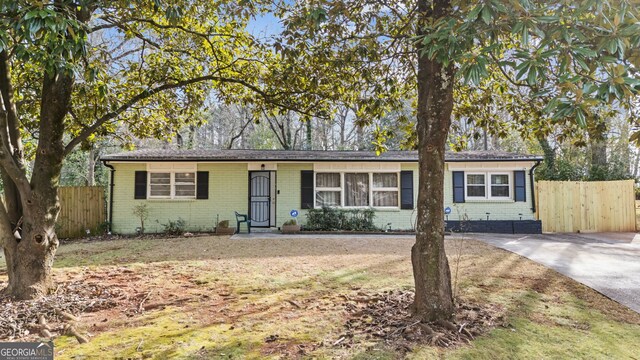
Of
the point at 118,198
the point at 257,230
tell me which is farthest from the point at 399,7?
the point at 118,198

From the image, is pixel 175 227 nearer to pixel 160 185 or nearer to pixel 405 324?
pixel 160 185

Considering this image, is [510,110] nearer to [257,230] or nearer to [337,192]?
[337,192]

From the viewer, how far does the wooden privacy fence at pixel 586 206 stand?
13.1 meters

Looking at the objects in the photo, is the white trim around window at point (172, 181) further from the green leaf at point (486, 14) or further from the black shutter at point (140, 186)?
the green leaf at point (486, 14)

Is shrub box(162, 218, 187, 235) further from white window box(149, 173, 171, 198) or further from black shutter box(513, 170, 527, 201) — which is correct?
black shutter box(513, 170, 527, 201)

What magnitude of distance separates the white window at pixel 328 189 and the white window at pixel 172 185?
4.57 m

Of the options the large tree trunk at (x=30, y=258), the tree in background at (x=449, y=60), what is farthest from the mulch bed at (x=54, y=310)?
the tree in background at (x=449, y=60)

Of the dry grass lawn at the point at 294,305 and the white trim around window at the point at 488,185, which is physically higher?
the white trim around window at the point at 488,185

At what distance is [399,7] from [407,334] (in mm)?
5025

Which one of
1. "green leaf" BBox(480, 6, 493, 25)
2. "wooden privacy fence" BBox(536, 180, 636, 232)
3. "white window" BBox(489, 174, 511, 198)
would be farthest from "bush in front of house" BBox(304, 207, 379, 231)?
"green leaf" BBox(480, 6, 493, 25)

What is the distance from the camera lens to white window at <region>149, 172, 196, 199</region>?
12.6 metres

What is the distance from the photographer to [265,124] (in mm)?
27844

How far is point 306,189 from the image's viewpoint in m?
12.7

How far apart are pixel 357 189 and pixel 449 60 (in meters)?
10.5
